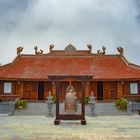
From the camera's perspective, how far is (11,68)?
3447 cm

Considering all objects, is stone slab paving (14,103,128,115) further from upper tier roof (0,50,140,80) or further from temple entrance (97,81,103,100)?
temple entrance (97,81,103,100)

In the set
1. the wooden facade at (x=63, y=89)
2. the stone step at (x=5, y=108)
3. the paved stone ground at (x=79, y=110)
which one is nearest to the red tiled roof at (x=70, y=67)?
the wooden facade at (x=63, y=89)

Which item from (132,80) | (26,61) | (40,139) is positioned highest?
(26,61)

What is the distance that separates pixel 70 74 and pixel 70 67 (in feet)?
6.15

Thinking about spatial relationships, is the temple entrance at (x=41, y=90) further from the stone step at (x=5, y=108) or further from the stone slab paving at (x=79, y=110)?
the stone step at (x=5, y=108)

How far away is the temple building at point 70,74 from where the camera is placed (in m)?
32.5

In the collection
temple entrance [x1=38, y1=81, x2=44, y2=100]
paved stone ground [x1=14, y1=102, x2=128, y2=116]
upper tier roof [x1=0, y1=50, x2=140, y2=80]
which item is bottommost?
paved stone ground [x1=14, y1=102, x2=128, y2=116]

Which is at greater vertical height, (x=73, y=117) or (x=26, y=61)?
(x=26, y=61)

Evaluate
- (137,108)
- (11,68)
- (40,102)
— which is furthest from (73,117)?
(11,68)

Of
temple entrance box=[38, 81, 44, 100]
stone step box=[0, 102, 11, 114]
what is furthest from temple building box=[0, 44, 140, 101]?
stone step box=[0, 102, 11, 114]

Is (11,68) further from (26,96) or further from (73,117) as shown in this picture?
(73,117)

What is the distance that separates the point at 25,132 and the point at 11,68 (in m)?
20.7

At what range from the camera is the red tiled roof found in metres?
32.8

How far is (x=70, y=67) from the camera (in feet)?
116
